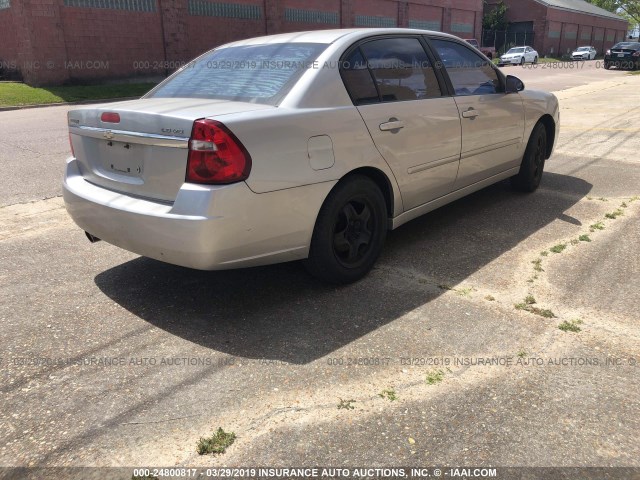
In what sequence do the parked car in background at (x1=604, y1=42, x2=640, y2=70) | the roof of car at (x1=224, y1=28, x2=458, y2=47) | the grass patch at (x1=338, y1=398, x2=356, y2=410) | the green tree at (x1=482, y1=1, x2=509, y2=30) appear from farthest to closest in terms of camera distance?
the green tree at (x1=482, y1=1, x2=509, y2=30) < the parked car in background at (x1=604, y1=42, x2=640, y2=70) < the roof of car at (x1=224, y1=28, x2=458, y2=47) < the grass patch at (x1=338, y1=398, x2=356, y2=410)

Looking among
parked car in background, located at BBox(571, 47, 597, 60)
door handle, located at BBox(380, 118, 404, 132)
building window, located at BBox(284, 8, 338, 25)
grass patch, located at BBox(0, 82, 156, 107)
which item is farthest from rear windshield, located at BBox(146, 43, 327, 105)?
parked car in background, located at BBox(571, 47, 597, 60)

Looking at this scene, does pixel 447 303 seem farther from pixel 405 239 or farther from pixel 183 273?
pixel 183 273

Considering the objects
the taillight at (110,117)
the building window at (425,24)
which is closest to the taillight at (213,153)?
the taillight at (110,117)

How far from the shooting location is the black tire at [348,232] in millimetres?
3609

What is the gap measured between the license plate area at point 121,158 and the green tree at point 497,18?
59.1 m

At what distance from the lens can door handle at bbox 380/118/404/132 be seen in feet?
12.8

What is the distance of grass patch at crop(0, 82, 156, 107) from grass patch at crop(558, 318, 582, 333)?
1874 centimetres

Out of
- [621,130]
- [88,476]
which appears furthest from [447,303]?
[621,130]

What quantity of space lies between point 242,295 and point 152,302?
602mm

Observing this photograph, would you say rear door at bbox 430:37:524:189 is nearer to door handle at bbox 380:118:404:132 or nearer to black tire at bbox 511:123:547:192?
black tire at bbox 511:123:547:192

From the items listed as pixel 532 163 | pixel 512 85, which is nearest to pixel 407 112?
pixel 512 85

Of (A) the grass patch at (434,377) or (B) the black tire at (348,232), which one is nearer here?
(A) the grass patch at (434,377)

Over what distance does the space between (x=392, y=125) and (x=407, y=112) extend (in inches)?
9.0

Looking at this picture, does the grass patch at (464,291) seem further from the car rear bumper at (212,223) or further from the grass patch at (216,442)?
the grass patch at (216,442)
